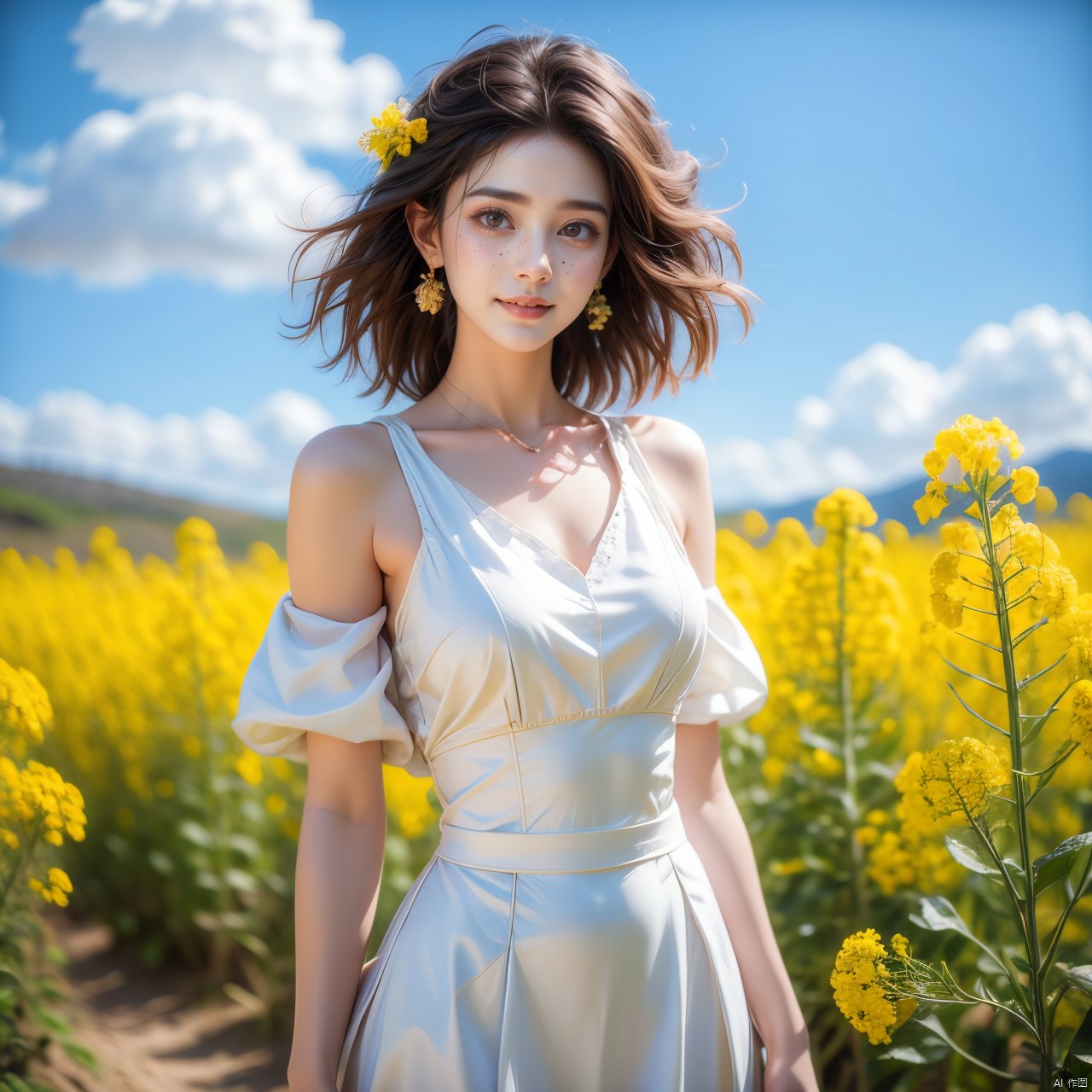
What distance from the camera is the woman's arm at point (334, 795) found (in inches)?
48.7

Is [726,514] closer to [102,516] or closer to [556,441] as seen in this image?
[556,441]

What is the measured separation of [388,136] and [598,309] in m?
0.41

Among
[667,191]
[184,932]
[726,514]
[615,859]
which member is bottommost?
[184,932]

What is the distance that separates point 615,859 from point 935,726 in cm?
163

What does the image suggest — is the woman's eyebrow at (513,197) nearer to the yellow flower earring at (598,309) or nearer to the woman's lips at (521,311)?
A: the woman's lips at (521,311)

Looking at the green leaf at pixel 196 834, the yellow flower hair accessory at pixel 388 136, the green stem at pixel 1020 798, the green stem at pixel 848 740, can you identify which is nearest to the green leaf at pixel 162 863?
the green leaf at pixel 196 834

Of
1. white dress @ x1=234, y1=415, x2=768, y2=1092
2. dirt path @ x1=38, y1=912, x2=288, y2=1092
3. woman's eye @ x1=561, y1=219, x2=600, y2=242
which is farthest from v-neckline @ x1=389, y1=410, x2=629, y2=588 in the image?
dirt path @ x1=38, y1=912, x2=288, y2=1092

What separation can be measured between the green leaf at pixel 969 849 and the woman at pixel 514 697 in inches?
11.8

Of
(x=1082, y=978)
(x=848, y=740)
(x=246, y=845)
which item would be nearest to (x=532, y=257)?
(x=1082, y=978)

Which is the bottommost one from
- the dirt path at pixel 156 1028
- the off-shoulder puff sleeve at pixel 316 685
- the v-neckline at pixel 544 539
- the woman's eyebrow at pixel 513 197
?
the dirt path at pixel 156 1028

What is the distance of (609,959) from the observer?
1.23 meters

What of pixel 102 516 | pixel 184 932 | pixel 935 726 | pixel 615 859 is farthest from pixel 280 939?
pixel 102 516

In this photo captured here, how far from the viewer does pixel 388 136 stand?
4.94 ft

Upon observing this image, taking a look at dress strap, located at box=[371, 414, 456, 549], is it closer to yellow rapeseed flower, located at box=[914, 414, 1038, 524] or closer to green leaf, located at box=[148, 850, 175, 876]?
yellow rapeseed flower, located at box=[914, 414, 1038, 524]
